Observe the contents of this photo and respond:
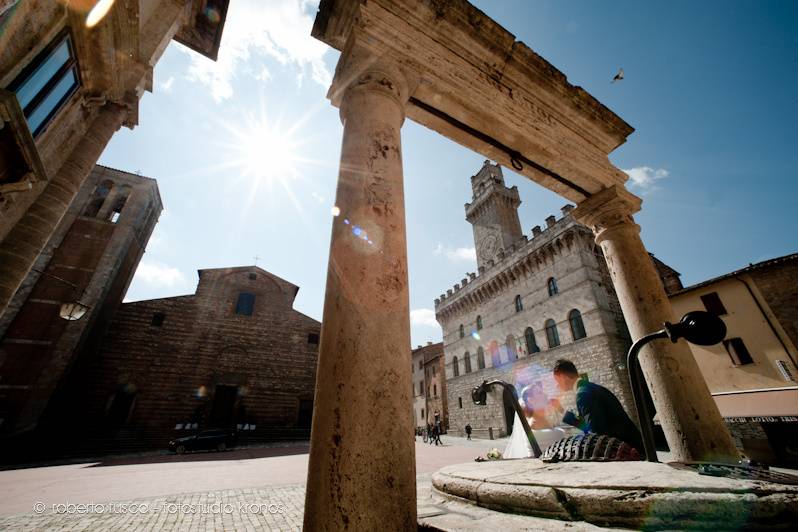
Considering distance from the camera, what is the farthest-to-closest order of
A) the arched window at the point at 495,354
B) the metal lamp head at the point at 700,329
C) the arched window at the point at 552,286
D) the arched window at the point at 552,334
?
the arched window at the point at 495,354 < the arched window at the point at 552,286 < the arched window at the point at 552,334 < the metal lamp head at the point at 700,329

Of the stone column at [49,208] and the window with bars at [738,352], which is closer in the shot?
the stone column at [49,208]

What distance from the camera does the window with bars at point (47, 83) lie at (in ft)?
11.7

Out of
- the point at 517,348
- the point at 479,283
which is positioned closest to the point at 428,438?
the point at 517,348

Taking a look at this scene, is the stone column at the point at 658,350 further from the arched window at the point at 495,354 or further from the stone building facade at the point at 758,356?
the arched window at the point at 495,354

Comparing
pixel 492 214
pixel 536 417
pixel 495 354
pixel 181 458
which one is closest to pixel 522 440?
pixel 536 417

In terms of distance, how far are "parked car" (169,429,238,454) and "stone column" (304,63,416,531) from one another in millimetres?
15340

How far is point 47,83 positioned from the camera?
404 centimetres

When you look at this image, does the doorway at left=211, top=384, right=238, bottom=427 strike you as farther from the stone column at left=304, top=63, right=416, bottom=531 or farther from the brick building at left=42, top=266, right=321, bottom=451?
the stone column at left=304, top=63, right=416, bottom=531

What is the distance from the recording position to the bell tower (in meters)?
28.3

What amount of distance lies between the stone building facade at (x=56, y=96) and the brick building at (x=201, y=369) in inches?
538

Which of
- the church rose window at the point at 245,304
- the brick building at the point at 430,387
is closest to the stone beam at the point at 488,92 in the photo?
the church rose window at the point at 245,304

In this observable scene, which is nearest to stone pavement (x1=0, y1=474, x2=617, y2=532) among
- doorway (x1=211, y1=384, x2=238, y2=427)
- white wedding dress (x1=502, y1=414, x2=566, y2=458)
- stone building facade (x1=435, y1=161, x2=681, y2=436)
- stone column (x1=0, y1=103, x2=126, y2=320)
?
white wedding dress (x1=502, y1=414, x2=566, y2=458)

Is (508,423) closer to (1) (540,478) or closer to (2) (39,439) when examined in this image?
(1) (540,478)

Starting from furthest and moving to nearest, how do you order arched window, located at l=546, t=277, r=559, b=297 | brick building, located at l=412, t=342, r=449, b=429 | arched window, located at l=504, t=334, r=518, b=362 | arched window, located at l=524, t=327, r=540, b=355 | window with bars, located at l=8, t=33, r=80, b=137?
brick building, located at l=412, t=342, r=449, b=429
arched window, located at l=504, t=334, r=518, b=362
arched window, located at l=524, t=327, r=540, b=355
arched window, located at l=546, t=277, r=559, b=297
window with bars, located at l=8, t=33, r=80, b=137
